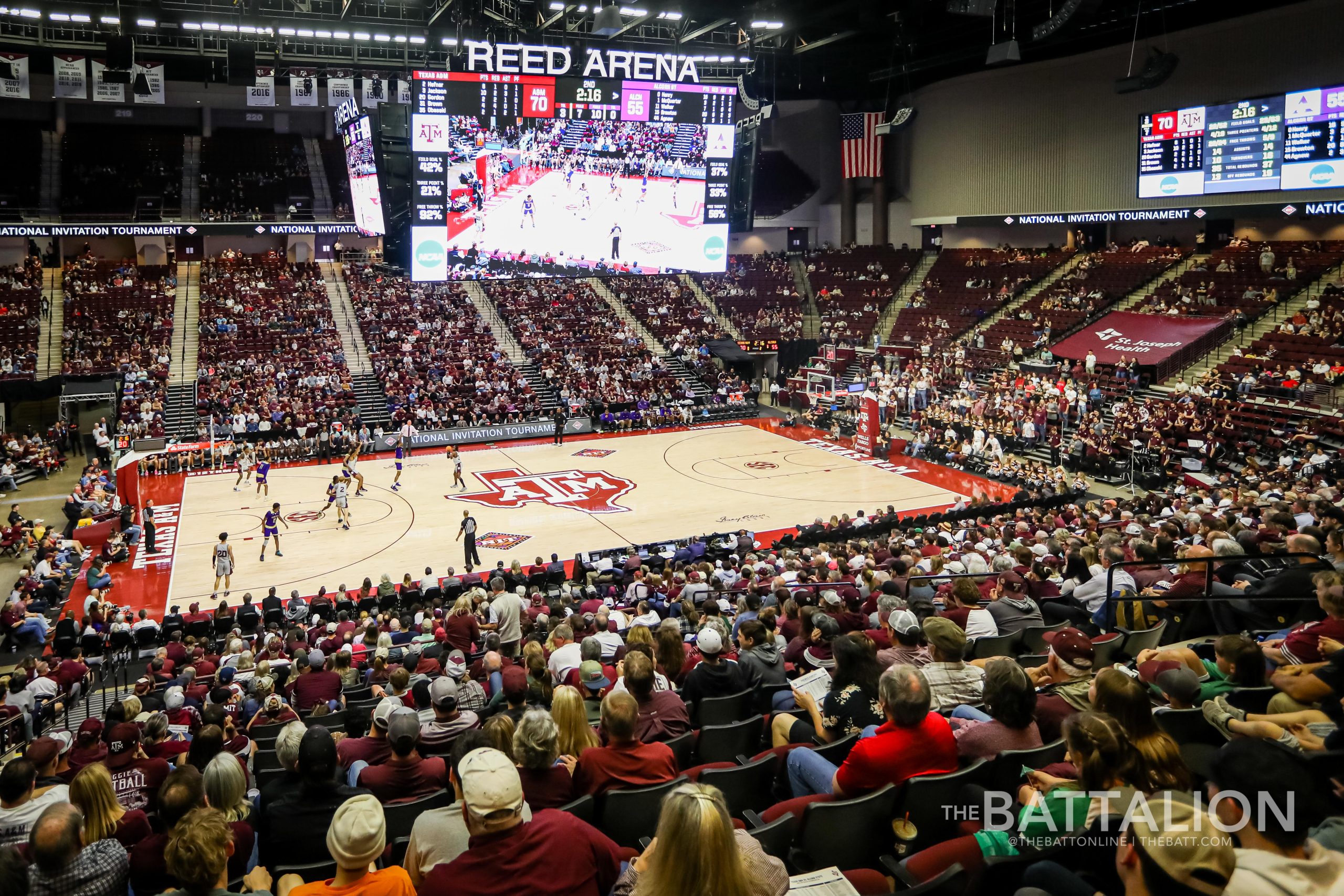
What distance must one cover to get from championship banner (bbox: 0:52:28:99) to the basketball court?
16779 millimetres

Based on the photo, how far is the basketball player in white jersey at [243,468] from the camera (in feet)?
90.4

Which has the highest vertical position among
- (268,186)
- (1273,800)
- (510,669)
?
(268,186)

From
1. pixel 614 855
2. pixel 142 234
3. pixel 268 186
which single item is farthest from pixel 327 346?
pixel 614 855

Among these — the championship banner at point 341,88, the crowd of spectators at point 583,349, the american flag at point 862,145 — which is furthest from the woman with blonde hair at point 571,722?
the american flag at point 862,145

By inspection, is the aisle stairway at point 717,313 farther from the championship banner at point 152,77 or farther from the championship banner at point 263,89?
the championship banner at point 152,77

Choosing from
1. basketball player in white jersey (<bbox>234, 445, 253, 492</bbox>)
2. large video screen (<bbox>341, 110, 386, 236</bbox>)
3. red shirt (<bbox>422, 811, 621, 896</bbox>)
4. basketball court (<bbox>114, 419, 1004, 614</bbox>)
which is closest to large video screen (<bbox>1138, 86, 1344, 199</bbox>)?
basketball court (<bbox>114, 419, 1004, 614</bbox>)

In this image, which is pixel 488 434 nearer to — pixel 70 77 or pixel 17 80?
pixel 70 77

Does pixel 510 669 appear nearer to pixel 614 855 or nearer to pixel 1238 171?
pixel 614 855

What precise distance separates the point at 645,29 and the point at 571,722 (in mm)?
34924

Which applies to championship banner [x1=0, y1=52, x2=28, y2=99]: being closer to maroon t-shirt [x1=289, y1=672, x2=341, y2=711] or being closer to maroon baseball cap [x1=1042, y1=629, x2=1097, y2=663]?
maroon t-shirt [x1=289, y1=672, x2=341, y2=711]

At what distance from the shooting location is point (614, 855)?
378 cm

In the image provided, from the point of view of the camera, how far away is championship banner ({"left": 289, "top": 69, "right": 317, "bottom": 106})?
35.8m

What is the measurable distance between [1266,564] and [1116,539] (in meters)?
1.52

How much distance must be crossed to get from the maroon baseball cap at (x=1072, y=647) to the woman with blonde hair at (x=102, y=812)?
4.84 meters
